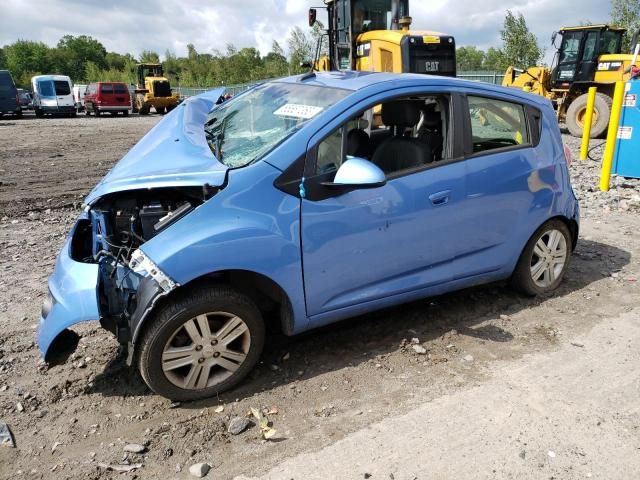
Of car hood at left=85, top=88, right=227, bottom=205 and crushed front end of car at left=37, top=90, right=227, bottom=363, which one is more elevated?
car hood at left=85, top=88, right=227, bottom=205

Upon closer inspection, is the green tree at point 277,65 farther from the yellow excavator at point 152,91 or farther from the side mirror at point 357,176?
the side mirror at point 357,176

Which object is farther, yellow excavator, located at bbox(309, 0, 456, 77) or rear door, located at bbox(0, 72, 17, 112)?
rear door, located at bbox(0, 72, 17, 112)

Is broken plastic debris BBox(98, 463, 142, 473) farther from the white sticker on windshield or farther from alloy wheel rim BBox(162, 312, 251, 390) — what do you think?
the white sticker on windshield

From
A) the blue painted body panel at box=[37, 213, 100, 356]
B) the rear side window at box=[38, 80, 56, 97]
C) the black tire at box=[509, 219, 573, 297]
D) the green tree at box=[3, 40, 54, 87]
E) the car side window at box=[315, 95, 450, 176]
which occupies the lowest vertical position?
the black tire at box=[509, 219, 573, 297]

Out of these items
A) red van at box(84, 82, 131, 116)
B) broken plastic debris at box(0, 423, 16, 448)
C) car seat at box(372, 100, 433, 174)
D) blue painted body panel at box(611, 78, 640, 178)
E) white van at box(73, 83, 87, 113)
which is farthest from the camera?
white van at box(73, 83, 87, 113)

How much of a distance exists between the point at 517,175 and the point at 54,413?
344 centimetres

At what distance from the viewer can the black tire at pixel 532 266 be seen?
13.7ft

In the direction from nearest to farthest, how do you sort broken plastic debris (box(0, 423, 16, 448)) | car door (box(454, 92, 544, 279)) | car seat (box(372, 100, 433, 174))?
broken plastic debris (box(0, 423, 16, 448)) < car seat (box(372, 100, 433, 174)) < car door (box(454, 92, 544, 279))

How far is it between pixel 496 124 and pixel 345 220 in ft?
5.50

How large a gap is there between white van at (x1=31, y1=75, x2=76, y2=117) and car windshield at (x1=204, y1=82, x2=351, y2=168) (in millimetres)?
29385

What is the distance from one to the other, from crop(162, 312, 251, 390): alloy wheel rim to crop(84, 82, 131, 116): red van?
100 feet

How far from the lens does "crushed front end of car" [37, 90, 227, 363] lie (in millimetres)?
2777

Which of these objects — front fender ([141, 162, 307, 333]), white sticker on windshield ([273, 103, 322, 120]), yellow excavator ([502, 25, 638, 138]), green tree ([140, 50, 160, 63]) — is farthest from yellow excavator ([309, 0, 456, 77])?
green tree ([140, 50, 160, 63])

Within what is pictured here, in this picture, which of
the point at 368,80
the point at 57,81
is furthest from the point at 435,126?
the point at 57,81
